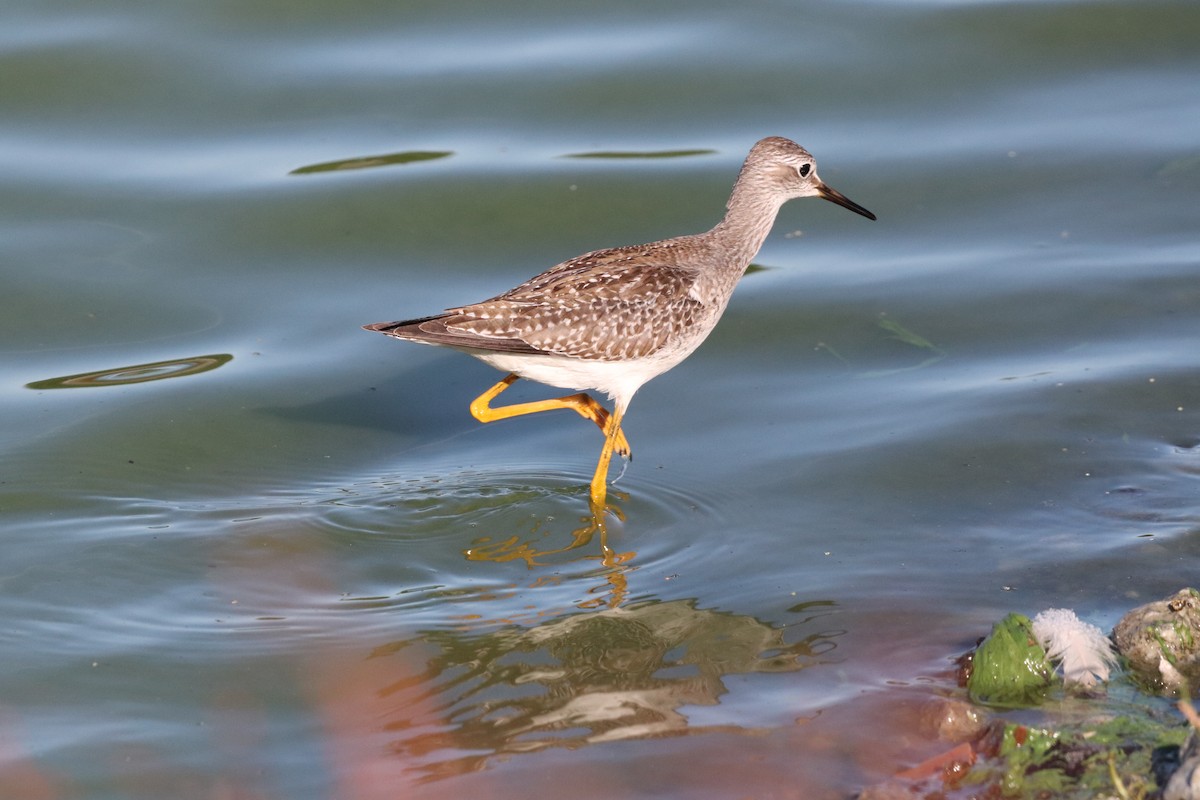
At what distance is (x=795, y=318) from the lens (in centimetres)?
1009

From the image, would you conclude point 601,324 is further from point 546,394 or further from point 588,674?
point 588,674

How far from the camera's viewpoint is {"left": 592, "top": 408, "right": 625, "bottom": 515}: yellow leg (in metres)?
8.02

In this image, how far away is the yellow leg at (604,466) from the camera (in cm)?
802

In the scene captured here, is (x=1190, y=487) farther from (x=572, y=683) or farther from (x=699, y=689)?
(x=572, y=683)

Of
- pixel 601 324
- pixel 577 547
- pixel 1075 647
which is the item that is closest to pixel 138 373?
pixel 601 324

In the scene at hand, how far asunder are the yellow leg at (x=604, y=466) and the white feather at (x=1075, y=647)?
272cm

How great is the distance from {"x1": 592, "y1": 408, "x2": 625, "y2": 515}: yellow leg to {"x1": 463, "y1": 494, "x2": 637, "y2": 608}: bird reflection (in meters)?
0.06

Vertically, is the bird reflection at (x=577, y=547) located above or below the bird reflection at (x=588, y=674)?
above

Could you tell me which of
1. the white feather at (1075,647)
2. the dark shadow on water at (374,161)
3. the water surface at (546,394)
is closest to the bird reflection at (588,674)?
the water surface at (546,394)

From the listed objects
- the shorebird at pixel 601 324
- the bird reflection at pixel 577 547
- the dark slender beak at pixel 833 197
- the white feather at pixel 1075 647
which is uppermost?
the dark slender beak at pixel 833 197

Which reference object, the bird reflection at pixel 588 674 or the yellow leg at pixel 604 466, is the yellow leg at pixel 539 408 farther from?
the bird reflection at pixel 588 674

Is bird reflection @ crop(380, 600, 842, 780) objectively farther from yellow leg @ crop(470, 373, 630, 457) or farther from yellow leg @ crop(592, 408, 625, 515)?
yellow leg @ crop(470, 373, 630, 457)

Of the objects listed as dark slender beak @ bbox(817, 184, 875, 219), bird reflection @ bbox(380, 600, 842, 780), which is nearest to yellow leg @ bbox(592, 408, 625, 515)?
bird reflection @ bbox(380, 600, 842, 780)

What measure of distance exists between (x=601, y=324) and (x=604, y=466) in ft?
2.70
